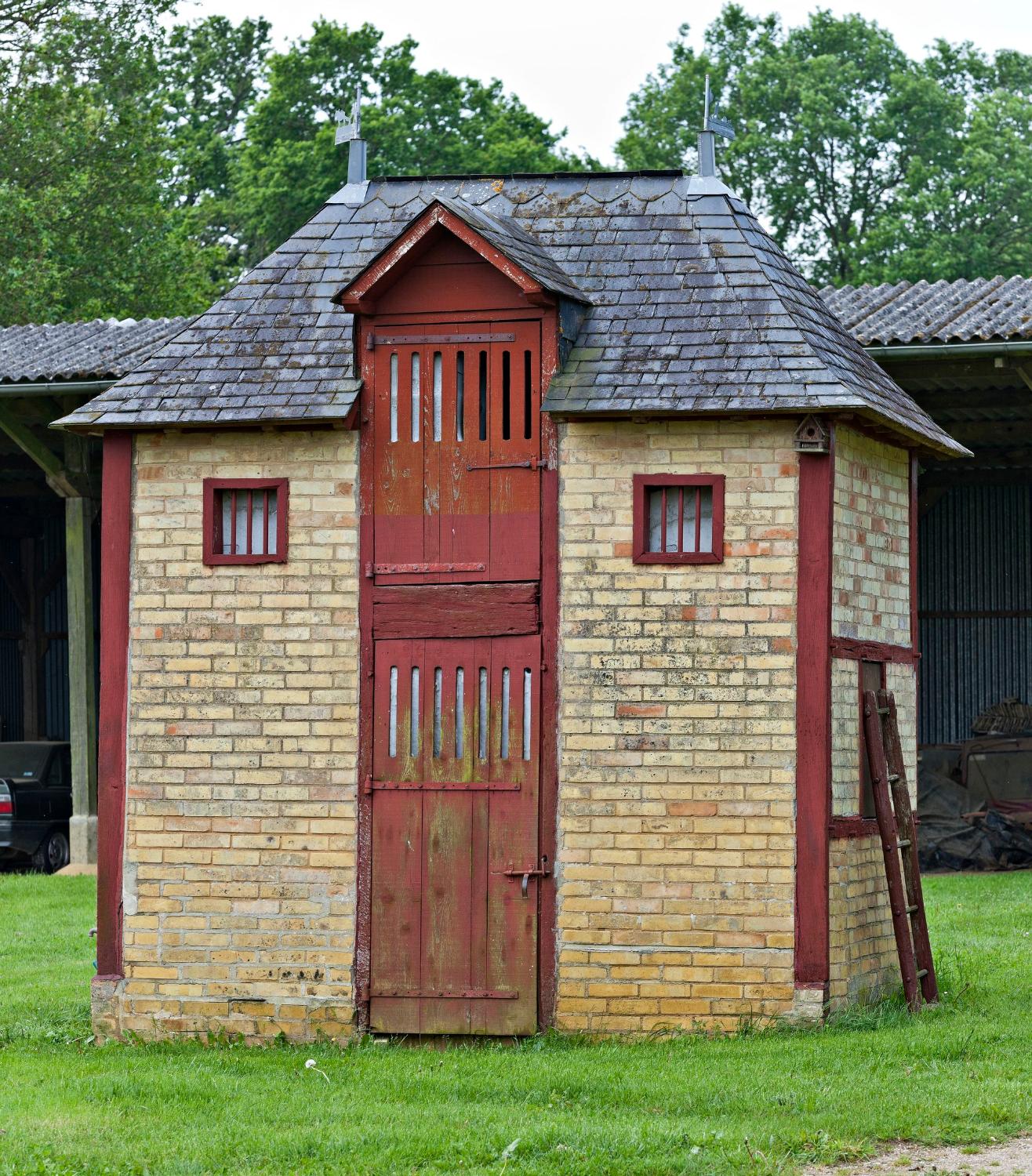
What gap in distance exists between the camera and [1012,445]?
72.4 feet

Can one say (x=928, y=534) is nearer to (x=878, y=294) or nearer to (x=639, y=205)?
(x=878, y=294)

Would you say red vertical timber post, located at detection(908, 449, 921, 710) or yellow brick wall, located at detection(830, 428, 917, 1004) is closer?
yellow brick wall, located at detection(830, 428, 917, 1004)

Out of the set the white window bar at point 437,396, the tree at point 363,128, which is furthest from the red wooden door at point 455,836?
the tree at point 363,128

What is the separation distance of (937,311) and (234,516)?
9.02 m

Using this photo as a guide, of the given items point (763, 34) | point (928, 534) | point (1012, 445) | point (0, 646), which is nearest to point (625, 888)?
point (1012, 445)

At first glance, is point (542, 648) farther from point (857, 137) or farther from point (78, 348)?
point (857, 137)

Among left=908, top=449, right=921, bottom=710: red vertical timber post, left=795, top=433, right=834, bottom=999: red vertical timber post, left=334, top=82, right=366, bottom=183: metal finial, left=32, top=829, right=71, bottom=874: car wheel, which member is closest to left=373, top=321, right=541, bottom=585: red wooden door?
left=795, top=433, right=834, bottom=999: red vertical timber post

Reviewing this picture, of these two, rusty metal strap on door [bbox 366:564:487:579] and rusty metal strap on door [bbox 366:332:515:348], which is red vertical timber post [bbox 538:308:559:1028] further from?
rusty metal strap on door [bbox 366:564:487:579]

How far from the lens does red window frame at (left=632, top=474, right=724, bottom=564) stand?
11.5 m

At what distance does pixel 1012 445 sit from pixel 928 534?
2770mm

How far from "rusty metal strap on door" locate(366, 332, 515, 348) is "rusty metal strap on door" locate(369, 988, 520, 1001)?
386cm

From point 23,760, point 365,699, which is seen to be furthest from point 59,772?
point 365,699

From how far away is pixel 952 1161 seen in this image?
8.55m

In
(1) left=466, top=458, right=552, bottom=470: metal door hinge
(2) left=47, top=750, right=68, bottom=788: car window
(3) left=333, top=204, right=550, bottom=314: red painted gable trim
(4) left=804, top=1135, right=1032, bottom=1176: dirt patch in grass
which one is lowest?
(4) left=804, top=1135, right=1032, bottom=1176: dirt patch in grass
